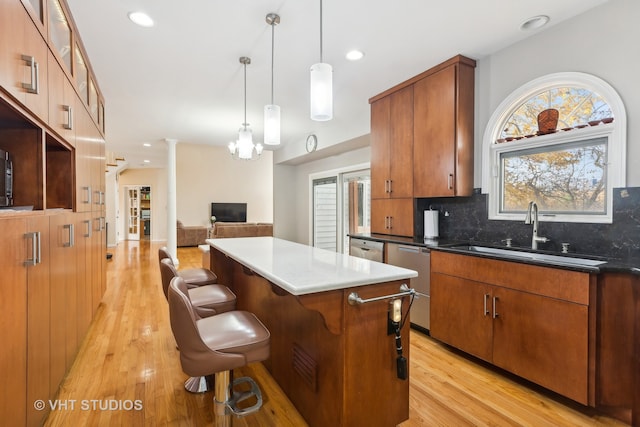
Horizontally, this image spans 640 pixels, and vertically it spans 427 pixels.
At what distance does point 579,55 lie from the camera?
2350 mm

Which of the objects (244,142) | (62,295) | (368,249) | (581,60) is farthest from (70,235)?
(581,60)

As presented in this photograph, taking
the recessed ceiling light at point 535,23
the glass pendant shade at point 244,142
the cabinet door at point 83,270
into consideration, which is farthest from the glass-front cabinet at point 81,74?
the recessed ceiling light at point 535,23

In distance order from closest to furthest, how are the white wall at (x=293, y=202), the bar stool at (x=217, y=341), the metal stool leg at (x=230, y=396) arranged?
the bar stool at (x=217, y=341), the metal stool leg at (x=230, y=396), the white wall at (x=293, y=202)

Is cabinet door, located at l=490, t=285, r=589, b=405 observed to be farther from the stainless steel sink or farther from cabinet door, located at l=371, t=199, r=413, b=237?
cabinet door, located at l=371, t=199, r=413, b=237

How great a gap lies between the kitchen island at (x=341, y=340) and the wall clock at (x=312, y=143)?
4096 millimetres

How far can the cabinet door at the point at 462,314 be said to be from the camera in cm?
240

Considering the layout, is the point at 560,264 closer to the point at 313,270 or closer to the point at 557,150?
the point at 557,150

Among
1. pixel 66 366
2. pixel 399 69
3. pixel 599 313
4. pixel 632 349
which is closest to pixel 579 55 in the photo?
pixel 399 69

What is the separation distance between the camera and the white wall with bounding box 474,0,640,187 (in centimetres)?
209

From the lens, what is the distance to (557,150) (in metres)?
2.54

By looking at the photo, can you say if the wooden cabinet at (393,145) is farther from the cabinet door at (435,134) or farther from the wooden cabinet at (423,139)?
the cabinet door at (435,134)

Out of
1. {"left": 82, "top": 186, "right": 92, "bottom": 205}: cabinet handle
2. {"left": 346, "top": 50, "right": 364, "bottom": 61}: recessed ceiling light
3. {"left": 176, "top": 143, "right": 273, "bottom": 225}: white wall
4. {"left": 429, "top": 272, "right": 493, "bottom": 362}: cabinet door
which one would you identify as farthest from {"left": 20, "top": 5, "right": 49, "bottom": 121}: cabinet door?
{"left": 176, "top": 143, "right": 273, "bottom": 225}: white wall

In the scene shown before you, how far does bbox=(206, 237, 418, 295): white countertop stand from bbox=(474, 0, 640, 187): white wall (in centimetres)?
189

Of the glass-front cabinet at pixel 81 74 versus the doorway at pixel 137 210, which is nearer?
the glass-front cabinet at pixel 81 74
